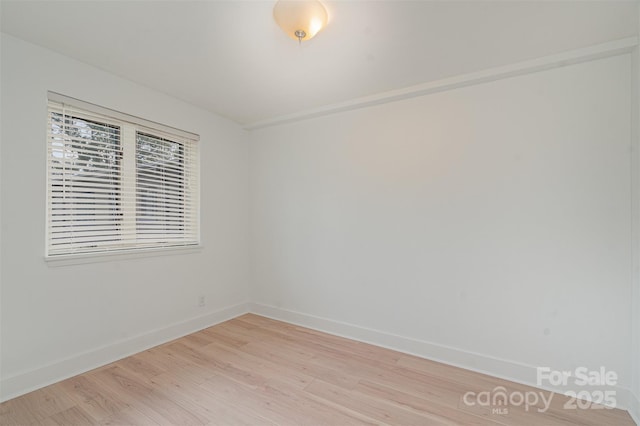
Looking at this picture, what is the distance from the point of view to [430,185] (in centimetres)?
277

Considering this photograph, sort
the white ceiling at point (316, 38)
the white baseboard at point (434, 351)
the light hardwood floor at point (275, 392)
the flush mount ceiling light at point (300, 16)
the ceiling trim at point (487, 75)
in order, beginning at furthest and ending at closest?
the white baseboard at point (434, 351) < the ceiling trim at point (487, 75) < the light hardwood floor at point (275, 392) < the white ceiling at point (316, 38) < the flush mount ceiling light at point (300, 16)

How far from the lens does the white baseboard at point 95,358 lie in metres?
2.07

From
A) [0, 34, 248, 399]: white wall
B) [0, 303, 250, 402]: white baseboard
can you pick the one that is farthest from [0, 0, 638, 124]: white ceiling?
[0, 303, 250, 402]: white baseboard

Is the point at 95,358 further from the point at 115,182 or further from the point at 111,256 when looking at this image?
the point at 115,182

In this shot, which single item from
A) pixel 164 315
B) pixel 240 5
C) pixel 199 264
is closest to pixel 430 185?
pixel 240 5

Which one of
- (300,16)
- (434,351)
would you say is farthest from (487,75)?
(434,351)

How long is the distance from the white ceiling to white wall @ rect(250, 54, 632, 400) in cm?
38

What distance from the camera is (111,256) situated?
2.61 m

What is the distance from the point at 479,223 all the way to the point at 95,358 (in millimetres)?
3472

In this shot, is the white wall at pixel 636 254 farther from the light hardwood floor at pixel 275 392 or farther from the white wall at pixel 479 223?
the light hardwood floor at pixel 275 392

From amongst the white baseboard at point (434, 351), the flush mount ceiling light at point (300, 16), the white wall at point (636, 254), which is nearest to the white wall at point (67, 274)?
the white baseboard at point (434, 351)

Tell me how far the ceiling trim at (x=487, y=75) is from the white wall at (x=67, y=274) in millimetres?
1538

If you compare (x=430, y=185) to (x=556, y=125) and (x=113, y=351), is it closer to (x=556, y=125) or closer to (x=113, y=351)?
(x=556, y=125)

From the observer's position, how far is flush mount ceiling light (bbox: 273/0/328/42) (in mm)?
1667
